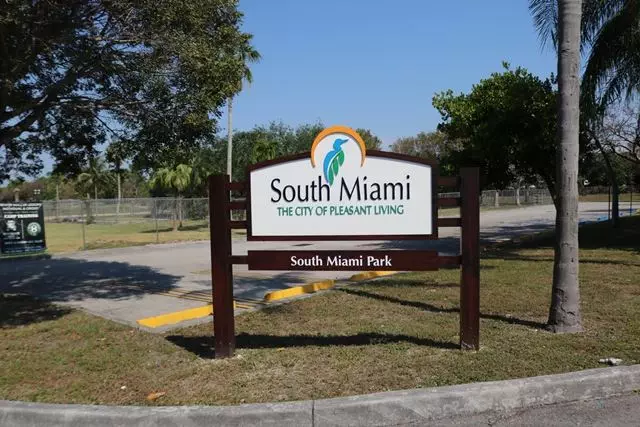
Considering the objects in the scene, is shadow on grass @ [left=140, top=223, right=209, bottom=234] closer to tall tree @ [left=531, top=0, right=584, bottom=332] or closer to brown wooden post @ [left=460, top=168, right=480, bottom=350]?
tall tree @ [left=531, top=0, right=584, bottom=332]

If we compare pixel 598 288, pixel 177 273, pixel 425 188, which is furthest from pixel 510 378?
pixel 177 273

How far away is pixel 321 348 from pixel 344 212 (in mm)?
1507

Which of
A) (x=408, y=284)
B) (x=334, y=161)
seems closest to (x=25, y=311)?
(x=334, y=161)

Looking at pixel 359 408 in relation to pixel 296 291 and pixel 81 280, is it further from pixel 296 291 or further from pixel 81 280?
pixel 81 280

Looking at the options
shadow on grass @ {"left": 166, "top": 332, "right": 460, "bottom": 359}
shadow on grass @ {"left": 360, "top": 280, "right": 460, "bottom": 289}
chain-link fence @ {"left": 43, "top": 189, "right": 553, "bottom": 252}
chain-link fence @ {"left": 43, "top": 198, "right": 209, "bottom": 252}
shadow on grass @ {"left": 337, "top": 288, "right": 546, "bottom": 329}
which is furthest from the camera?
chain-link fence @ {"left": 43, "top": 189, "right": 553, "bottom": 252}

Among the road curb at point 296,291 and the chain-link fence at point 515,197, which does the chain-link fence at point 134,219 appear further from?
the road curb at point 296,291

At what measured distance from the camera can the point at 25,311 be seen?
9055 mm

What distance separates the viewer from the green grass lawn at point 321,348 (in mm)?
4996

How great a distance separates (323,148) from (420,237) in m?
1.28

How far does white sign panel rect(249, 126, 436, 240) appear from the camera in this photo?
5.57 metres

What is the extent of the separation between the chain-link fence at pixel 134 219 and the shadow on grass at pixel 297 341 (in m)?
12.8

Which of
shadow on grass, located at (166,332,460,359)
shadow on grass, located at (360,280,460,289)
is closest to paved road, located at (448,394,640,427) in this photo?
shadow on grass, located at (166,332,460,359)

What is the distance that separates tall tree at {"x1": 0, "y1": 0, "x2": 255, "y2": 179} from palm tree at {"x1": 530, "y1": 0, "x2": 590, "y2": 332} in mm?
4350

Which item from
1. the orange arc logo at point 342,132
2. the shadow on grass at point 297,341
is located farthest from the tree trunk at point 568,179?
the orange arc logo at point 342,132
